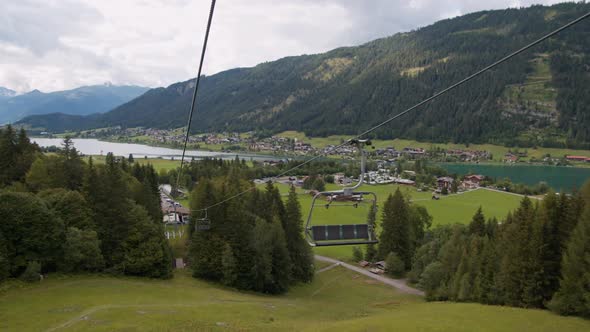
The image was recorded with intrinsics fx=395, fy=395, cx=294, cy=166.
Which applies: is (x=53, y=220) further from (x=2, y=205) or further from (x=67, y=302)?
(x=67, y=302)

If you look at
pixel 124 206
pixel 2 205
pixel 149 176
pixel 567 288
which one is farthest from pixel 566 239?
pixel 149 176

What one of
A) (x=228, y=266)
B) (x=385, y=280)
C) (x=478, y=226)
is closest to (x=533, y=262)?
(x=478, y=226)

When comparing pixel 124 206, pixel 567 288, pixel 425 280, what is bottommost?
pixel 425 280

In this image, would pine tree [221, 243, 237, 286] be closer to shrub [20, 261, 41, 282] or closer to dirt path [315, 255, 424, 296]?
shrub [20, 261, 41, 282]

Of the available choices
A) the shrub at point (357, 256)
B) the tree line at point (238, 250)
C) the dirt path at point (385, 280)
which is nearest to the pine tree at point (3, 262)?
the tree line at point (238, 250)

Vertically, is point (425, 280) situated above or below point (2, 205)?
below

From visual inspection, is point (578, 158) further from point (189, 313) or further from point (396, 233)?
point (189, 313)

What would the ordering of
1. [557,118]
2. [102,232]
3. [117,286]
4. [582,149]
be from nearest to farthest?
[117,286], [102,232], [582,149], [557,118]
